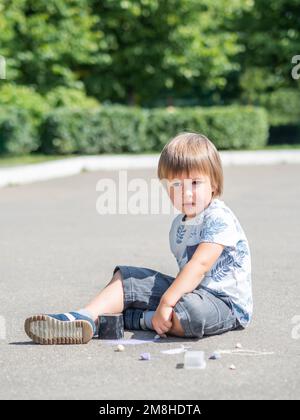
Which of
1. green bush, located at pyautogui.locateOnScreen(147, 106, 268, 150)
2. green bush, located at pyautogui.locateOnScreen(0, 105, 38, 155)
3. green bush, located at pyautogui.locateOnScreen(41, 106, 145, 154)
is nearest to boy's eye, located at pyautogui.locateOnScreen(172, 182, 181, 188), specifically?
green bush, located at pyautogui.locateOnScreen(0, 105, 38, 155)

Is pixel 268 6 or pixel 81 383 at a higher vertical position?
pixel 268 6

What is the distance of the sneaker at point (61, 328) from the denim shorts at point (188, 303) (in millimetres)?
397

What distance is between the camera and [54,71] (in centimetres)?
2791

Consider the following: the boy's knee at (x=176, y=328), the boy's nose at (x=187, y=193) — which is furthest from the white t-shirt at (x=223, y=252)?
the boy's knee at (x=176, y=328)

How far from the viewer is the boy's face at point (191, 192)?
5.61 m

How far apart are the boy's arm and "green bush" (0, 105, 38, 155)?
1799cm

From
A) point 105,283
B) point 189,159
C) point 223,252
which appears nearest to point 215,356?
point 223,252

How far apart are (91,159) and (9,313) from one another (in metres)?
14.0

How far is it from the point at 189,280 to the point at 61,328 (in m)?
0.73

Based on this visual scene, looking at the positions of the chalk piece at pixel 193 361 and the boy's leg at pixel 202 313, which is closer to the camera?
the chalk piece at pixel 193 361

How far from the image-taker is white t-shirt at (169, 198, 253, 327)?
5.59m

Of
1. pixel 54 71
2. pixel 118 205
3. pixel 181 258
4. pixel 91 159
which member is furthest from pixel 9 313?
pixel 54 71

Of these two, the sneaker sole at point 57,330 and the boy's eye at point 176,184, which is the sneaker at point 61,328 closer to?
the sneaker sole at point 57,330
